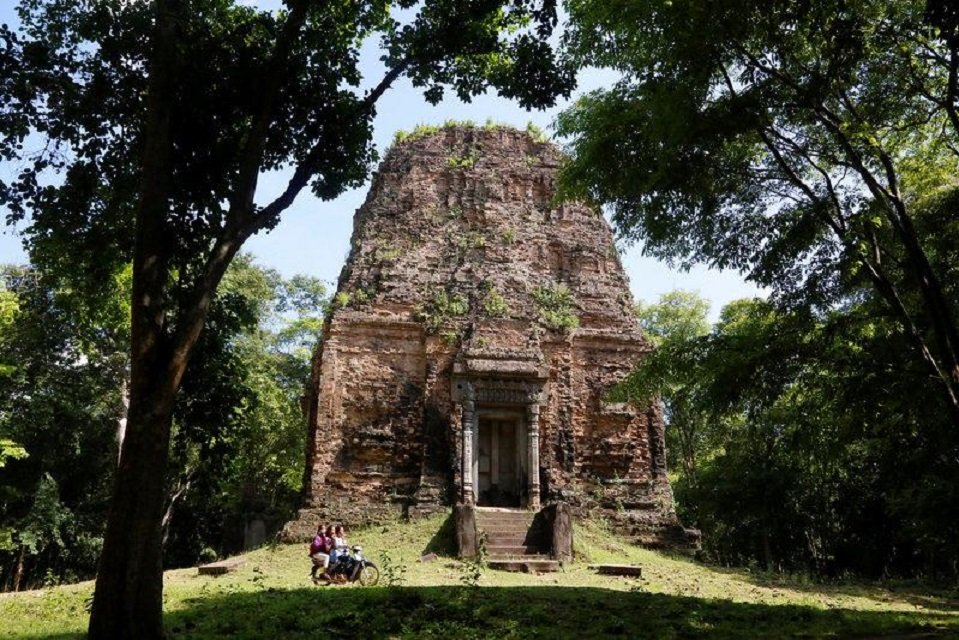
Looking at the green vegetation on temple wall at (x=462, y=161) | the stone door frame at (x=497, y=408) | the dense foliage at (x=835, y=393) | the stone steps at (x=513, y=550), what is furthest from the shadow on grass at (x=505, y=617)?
the green vegetation on temple wall at (x=462, y=161)

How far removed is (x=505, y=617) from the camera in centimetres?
754

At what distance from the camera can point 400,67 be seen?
7.93m

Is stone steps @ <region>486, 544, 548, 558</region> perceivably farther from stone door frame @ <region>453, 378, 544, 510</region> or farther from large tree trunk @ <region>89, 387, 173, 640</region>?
large tree trunk @ <region>89, 387, 173, 640</region>

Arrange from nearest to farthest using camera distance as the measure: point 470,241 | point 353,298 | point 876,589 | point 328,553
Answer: point 328,553 → point 876,589 → point 353,298 → point 470,241

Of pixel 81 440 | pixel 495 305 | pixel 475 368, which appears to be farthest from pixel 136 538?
pixel 81 440

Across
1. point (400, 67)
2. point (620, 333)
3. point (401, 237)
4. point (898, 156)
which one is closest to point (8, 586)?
point (401, 237)

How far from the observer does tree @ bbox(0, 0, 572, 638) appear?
20.6ft

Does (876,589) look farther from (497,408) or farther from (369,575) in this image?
(369,575)

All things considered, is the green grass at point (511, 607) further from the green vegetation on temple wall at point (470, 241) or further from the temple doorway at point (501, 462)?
the green vegetation on temple wall at point (470, 241)

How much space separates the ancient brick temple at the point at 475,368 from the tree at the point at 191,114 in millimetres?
8773

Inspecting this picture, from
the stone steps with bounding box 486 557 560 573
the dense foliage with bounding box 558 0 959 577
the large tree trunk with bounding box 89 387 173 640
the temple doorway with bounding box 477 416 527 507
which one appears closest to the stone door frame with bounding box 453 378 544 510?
the temple doorway with bounding box 477 416 527 507

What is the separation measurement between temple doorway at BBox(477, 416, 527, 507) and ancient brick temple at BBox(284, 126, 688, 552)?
4 centimetres

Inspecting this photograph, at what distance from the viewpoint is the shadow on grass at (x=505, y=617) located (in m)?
6.82

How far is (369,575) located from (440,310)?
7988mm
